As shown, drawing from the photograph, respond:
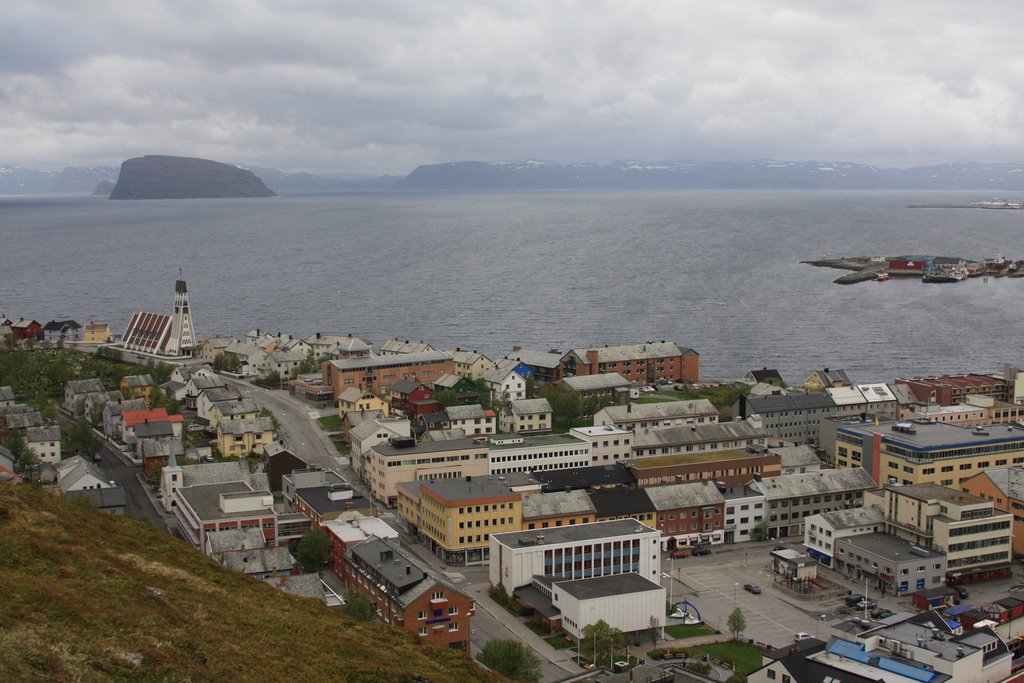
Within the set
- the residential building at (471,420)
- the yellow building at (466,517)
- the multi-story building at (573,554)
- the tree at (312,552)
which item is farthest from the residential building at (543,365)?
the tree at (312,552)

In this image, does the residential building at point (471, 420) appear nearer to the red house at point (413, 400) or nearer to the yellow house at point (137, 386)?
the red house at point (413, 400)

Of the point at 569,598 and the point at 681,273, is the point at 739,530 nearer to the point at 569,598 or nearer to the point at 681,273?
the point at 569,598

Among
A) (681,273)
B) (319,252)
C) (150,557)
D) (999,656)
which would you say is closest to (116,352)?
(150,557)

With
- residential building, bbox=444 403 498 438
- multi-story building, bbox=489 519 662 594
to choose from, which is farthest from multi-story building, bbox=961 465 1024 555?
residential building, bbox=444 403 498 438

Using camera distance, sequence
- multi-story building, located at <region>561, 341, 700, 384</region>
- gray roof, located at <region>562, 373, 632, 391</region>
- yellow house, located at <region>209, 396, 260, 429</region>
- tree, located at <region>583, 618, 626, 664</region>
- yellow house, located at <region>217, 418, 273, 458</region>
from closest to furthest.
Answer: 1. tree, located at <region>583, 618, 626, 664</region>
2. yellow house, located at <region>217, 418, 273, 458</region>
3. yellow house, located at <region>209, 396, 260, 429</region>
4. gray roof, located at <region>562, 373, 632, 391</region>
5. multi-story building, located at <region>561, 341, 700, 384</region>

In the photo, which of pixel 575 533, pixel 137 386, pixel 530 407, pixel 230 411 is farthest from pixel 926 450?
pixel 137 386

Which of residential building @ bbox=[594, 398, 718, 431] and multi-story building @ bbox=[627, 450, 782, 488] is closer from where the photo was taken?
multi-story building @ bbox=[627, 450, 782, 488]

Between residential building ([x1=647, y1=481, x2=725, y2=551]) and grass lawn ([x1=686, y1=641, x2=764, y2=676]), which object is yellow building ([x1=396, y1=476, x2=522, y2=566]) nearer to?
residential building ([x1=647, y1=481, x2=725, y2=551])
